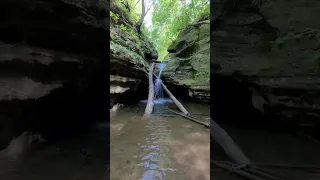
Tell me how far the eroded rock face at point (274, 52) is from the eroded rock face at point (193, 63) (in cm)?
388

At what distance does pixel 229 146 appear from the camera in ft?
11.5

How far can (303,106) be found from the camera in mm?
3393

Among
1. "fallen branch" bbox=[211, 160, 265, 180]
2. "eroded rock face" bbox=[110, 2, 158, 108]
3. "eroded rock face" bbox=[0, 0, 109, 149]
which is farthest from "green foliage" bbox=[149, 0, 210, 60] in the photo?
"fallen branch" bbox=[211, 160, 265, 180]

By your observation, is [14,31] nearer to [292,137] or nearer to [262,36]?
[262,36]

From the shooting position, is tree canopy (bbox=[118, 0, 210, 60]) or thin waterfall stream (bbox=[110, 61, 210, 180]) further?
tree canopy (bbox=[118, 0, 210, 60])

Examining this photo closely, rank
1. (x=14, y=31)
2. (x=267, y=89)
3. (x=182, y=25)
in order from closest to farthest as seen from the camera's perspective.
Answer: (x=14, y=31) < (x=267, y=89) < (x=182, y=25)

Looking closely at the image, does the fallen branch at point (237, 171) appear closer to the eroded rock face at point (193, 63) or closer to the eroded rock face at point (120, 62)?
the eroded rock face at point (120, 62)

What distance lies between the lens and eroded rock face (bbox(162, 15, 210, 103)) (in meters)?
8.59

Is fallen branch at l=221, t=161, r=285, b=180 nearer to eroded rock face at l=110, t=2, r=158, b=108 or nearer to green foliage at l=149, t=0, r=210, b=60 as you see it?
eroded rock face at l=110, t=2, r=158, b=108

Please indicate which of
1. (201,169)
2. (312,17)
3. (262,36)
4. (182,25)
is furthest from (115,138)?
(182,25)

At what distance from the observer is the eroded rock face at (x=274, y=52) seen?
9.86 feet

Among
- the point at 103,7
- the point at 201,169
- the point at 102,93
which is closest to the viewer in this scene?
the point at 201,169

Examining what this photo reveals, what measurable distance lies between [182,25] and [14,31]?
10468 mm

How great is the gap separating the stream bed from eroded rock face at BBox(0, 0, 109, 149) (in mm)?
1256
